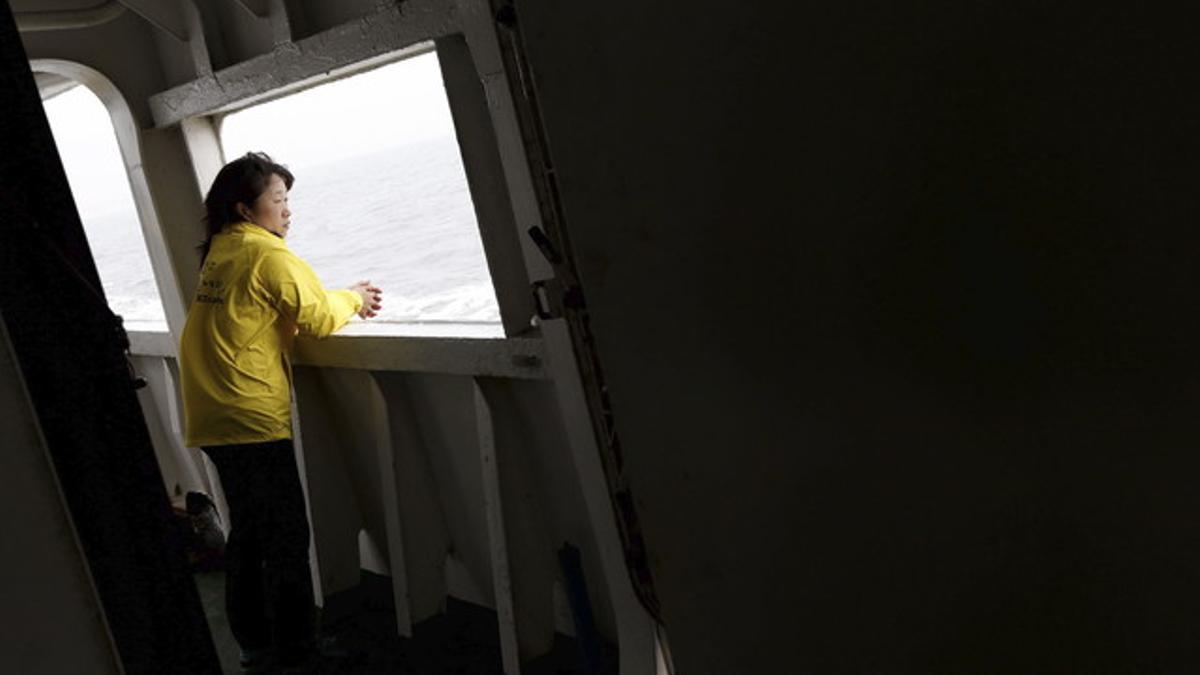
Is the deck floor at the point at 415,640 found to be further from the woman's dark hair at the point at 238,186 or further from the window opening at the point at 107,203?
the window opening at the point at 107,203

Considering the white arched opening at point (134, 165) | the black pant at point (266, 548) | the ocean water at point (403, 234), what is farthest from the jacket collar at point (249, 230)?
the white arched opening at point (134, 165)

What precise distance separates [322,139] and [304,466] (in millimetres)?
1532

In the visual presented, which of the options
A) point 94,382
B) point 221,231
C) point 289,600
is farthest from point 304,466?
point 94,382

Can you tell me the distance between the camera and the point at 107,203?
271 inches

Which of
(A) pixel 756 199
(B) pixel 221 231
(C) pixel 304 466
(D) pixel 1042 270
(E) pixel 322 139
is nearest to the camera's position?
(D) pixel 1042 270

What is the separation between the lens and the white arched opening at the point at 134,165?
4957 millimetres

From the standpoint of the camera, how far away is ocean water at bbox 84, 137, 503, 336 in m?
4.30

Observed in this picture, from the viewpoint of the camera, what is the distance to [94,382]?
145 cm

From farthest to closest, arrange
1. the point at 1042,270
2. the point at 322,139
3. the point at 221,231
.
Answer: the point at 322,139, the point at 221,231, the point at 1042,270

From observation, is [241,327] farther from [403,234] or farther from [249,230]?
[403,234]

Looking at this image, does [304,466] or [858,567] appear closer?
[858,567]

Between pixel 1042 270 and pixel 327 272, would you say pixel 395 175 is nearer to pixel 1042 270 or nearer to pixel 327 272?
pixel 327 272

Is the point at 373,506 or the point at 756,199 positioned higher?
the point at 756,199

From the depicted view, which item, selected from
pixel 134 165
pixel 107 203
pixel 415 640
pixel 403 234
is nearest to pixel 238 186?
pixel 403 234
